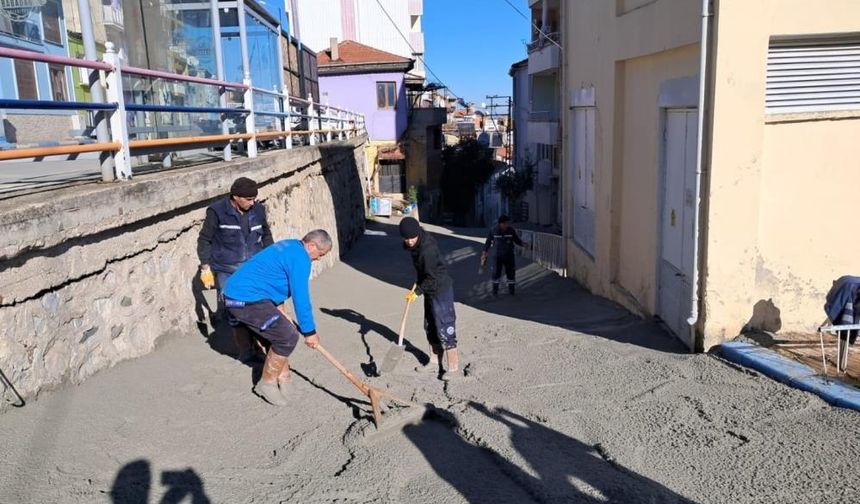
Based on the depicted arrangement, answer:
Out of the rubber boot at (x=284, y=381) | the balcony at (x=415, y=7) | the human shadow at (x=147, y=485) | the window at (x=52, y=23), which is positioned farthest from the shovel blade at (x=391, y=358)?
the balcony at (x=415, y=7)

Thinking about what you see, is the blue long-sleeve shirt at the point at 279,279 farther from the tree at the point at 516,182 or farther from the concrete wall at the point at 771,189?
the tree at the point at 516,182

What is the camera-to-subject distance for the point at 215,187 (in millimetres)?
6590

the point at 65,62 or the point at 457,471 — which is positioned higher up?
the point at 65,62

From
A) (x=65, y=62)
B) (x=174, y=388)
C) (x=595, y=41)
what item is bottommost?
(x=174, y=388)

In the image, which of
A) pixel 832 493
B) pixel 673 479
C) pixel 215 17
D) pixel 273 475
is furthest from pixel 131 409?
pixel 215 17

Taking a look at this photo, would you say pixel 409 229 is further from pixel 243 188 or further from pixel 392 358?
pixel 243 188

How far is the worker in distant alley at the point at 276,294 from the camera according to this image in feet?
15.8

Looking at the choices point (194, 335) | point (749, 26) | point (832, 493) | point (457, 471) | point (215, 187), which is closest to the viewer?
point (832, 493)

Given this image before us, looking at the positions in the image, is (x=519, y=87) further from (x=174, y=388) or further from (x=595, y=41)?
(x=174, y=388)

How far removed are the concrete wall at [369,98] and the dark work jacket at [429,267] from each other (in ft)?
87.2

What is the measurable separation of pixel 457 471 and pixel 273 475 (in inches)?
42.3

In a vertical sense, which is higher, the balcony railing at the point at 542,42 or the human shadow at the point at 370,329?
the balcony railing at the point at 542,42

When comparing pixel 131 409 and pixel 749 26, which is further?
pixel 749 26

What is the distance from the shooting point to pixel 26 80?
20.1 ft
